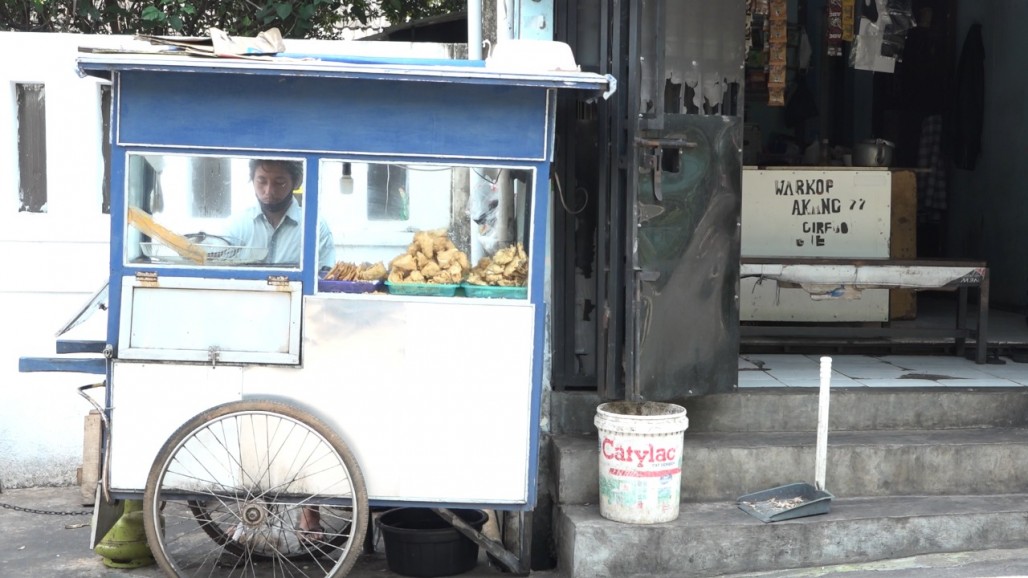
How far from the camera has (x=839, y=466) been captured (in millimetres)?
5383

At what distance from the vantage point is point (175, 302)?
4.55 m

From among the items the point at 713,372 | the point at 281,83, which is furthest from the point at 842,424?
the point at 281,83

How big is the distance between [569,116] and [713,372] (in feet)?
4.99

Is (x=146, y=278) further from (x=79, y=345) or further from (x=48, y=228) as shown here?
(x=48, y=228)

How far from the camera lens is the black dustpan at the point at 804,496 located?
16.5ft

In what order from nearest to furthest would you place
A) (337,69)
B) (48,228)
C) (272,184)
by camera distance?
1. (337,69)
2. (272,184)
3. (48,228)

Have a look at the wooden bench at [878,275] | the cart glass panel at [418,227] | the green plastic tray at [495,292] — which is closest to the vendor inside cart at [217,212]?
the cart glass panel at [418,227]

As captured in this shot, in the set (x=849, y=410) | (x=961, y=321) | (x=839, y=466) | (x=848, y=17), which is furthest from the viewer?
(x=848, y=17)

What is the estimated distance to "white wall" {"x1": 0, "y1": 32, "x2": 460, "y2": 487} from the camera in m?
6.39

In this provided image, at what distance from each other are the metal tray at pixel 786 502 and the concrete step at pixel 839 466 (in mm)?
116

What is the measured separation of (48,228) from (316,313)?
275cm

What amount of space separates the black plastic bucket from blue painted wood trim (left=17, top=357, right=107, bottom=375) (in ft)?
5.13

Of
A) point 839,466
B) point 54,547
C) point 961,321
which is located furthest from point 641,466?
point 961,321

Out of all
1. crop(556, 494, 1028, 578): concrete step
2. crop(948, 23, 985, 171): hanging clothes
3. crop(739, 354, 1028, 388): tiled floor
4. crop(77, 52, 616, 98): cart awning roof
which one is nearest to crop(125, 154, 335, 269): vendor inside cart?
crop(77, 52, 616, 98): cart awning roof
